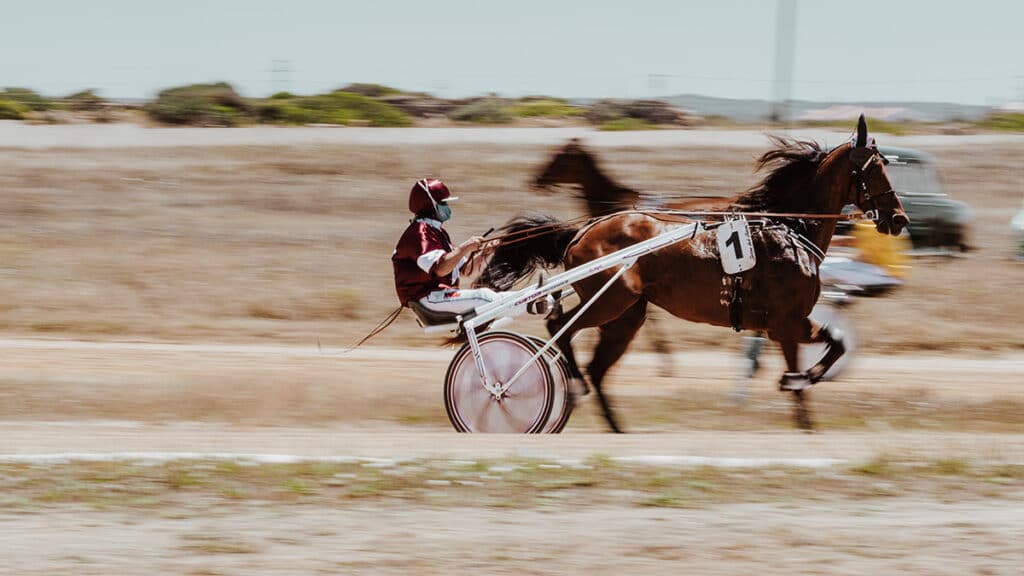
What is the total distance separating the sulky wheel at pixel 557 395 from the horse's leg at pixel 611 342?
99cm

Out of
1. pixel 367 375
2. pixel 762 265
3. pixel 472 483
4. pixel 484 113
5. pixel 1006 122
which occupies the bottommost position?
pixel 367 375

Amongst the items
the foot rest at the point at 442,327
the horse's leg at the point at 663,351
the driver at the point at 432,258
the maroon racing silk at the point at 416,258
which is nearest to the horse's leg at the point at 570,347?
the driver at the point at 432,258

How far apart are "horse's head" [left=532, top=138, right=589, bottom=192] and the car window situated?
27.5ft

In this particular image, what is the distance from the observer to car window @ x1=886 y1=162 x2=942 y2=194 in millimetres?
20969

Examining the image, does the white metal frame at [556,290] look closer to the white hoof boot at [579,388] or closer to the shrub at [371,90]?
the white hoof boot at [579,388]

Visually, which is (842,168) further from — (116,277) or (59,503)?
(116,277)

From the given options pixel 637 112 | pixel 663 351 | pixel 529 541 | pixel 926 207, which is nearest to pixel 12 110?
pixel 637 112

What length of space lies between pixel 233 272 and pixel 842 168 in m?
11.2

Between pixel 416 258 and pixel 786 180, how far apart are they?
3.31 meters

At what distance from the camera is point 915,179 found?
69.9ft

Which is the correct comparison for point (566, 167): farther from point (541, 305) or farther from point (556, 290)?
point (541, 305)

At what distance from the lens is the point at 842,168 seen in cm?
1055

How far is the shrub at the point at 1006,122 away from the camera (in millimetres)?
38594

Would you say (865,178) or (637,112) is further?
(637,112)
